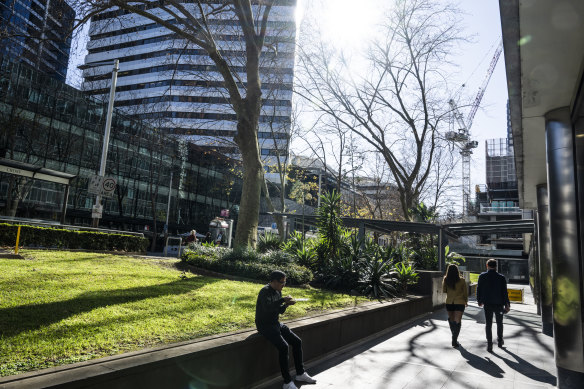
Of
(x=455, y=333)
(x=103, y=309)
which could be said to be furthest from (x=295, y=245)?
(x=103, y=309)

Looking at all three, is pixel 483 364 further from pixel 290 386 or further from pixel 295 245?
pixel 295 245

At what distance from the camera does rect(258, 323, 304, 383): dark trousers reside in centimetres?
505

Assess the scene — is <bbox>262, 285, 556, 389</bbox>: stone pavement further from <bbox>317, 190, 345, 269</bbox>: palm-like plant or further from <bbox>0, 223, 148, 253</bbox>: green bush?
<bbox>0, 223, 148, 253</bbox>: green bush

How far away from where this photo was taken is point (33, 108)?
32094 mm

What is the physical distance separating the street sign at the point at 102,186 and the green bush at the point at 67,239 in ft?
5.37

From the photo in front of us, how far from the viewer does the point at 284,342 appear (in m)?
5.11

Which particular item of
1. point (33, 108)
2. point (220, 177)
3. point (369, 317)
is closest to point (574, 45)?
point (369, 317)

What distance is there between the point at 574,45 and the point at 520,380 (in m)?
4.61

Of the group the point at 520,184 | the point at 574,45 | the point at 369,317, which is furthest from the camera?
the point at 520,184

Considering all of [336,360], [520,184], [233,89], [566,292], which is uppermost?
[233,89]

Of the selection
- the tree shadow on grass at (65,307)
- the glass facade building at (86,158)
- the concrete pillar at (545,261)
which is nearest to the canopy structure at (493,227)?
the concrete pillar at (545,261)

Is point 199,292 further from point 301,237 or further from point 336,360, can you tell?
point 301,237

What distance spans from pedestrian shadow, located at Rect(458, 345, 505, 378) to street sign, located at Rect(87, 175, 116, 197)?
43.7ft

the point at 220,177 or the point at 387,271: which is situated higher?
the point at 220,177
